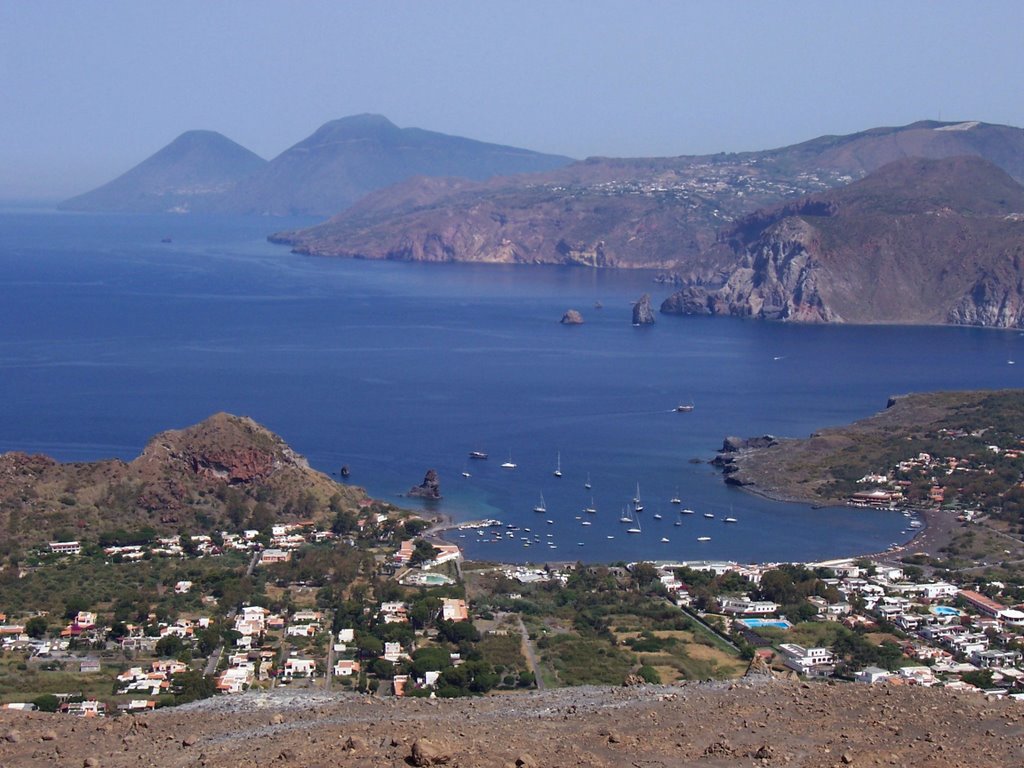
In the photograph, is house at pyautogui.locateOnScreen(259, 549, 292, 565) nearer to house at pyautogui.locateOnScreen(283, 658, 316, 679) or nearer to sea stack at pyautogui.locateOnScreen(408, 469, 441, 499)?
sea stack at pyautogui.locateOnScreen(408, 469, 441, 499)

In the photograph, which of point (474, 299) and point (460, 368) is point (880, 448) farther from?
point (474, 299)

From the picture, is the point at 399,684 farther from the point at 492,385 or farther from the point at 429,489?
the point at 492,385

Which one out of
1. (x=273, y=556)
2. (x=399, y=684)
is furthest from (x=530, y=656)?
(x=273, y=556)

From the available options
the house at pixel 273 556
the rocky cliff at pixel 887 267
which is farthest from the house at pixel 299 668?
the rocky cliff at pixel 887 267

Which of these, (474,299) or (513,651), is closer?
(513,651)

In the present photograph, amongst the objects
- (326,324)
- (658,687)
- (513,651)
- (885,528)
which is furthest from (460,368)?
(658,687)

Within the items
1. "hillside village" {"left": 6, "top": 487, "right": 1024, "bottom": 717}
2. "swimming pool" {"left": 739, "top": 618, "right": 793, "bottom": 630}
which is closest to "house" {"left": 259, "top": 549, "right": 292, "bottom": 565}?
"hillside village" {"left": 6, "top": 487, "right": 1024, "bottom": 717}

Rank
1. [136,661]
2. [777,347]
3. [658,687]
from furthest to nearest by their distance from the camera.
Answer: [777,347] < [136,661] < [658,687]
